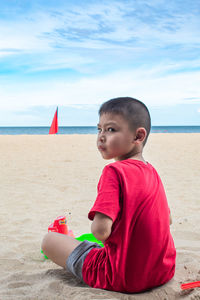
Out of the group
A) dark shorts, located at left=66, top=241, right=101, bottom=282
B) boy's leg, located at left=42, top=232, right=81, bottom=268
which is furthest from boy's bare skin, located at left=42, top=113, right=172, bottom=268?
boy's leg, located at left=42, top=232, right=81, bottom=268

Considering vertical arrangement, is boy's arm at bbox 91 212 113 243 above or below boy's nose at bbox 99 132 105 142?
below

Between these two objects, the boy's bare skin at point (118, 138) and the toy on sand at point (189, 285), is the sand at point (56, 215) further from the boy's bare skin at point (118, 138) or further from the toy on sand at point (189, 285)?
the boy's bare skin at point (118, 138)

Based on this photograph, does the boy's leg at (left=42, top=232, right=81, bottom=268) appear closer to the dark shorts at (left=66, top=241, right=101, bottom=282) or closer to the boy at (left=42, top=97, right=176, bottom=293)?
the dark shorts at (left=66, top=241, right=101, bottom=282)

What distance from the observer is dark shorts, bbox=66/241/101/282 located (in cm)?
214

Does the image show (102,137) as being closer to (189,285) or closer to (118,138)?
(118,138)

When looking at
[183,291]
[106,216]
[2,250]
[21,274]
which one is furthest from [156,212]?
[2,250]

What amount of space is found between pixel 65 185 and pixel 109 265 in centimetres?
397

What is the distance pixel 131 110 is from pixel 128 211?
55 cm

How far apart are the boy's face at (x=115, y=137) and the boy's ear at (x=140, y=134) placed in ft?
0.08

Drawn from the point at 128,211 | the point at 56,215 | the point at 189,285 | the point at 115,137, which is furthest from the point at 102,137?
the point at 56,215

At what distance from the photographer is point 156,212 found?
1874 mm

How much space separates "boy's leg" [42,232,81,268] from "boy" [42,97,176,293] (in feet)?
0.86

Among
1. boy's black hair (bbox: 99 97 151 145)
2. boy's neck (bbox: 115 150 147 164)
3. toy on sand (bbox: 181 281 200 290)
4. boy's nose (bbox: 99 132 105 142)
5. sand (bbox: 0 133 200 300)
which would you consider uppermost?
boy's black hair (bbox: 99 97 151 145)

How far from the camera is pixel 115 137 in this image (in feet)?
6.18
